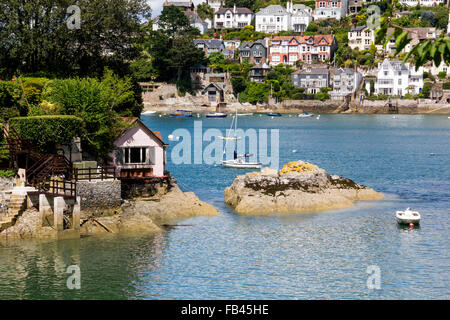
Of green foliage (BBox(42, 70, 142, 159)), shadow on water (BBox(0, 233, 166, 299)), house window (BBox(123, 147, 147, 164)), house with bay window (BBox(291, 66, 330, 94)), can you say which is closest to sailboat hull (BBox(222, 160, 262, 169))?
house window (BBox(123, 147, 147, 164))

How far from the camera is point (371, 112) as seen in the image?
188 m

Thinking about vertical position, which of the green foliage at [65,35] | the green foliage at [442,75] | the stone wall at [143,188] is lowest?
the stone wall at [143,188]

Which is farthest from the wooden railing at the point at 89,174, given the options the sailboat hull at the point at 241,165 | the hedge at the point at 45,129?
the sailboat hull at the point at 241,165

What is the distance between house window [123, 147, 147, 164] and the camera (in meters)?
45.4

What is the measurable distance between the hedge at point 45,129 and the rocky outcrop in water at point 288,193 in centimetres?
1301

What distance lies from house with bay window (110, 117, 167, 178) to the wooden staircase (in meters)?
10.4

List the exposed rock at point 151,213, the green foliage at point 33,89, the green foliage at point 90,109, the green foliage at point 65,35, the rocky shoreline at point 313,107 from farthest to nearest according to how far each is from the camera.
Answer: the rocky shoreline at point 313,107 < the green foliage at point 65,35 < the green foliage at point 33,89 < the green foliage at point 90,109 < the exposed rock at point 151,213

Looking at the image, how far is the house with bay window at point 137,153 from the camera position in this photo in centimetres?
4506

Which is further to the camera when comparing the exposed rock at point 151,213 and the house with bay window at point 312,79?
the house with bay window at point 312,79

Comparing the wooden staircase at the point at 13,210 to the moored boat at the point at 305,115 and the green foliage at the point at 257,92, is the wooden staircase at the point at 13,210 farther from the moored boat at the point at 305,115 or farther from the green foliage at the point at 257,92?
the green foliage at the point at 257,92

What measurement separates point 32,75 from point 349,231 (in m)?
30.5
